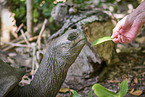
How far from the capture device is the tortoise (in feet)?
5.01

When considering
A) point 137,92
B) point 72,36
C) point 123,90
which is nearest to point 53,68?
point 72,36

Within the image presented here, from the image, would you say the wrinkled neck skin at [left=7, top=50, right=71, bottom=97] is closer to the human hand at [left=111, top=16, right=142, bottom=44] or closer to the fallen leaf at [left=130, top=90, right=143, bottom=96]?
the human hand at [left=111, top=16, right=142, bottom=44]

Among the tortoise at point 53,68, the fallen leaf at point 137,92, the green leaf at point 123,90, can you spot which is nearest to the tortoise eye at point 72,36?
the tortoise at point 53,68

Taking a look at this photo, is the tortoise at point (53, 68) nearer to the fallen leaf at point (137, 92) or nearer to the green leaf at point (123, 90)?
the green leaf at point (123, 90)

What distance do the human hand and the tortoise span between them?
447mm

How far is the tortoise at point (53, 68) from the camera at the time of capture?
1.53 m

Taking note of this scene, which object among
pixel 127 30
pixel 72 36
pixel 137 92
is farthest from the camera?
pixel 137 92

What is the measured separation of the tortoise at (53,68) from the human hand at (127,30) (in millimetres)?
447

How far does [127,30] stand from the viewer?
167 centimetres

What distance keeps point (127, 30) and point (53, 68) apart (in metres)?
0.93

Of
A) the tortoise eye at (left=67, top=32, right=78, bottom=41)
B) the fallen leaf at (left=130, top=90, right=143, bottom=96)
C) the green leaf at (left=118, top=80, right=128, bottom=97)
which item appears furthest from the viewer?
the fallen leaf at (left=130, top=90, right=143, bottom=96)

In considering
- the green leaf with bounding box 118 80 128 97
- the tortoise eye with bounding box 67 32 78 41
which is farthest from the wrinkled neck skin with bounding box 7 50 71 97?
the green leaf with bounding box 118 80 128 97

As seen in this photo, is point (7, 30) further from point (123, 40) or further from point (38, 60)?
point (123, 40)

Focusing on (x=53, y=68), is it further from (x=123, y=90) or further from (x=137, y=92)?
(x=137, y=92)
